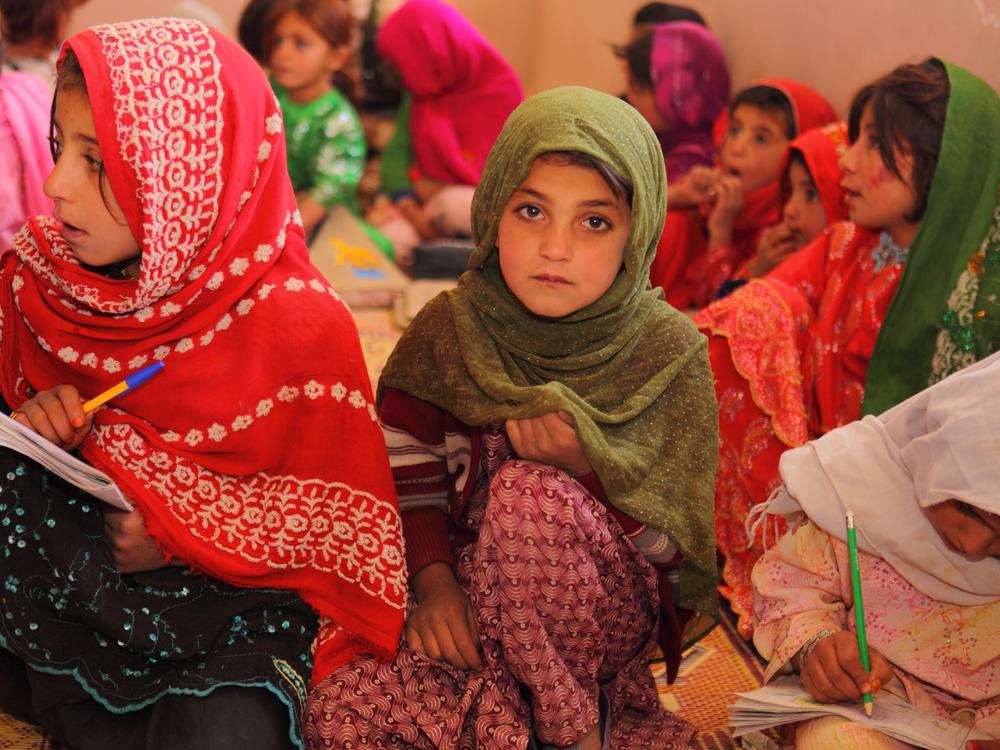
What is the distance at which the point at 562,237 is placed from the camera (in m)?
1.62

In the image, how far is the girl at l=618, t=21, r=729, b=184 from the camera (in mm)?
3635

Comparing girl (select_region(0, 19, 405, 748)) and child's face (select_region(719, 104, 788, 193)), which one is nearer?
girl (select_region(0, 19, 405, 748))

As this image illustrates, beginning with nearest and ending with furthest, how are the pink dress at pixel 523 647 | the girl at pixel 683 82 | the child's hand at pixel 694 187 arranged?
the pink dress at pixel 523 647 → the child's hand at pixel 694 187 → the girl at pixel 683 82

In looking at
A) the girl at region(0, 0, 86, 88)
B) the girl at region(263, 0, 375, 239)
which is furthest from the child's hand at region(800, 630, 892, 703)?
the girl at region(263, 0, 375, 239)

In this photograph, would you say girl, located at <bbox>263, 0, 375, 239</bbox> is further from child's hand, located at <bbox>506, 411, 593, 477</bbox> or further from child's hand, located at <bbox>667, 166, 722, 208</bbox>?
child's hand, located at <bbox>506, 411, 593, 477</bbox>

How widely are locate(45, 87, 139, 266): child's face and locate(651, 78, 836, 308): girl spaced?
68.9 inches

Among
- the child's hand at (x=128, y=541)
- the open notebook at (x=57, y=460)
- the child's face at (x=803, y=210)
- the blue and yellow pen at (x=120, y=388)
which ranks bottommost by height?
the child's hand at (x=128, y=541)

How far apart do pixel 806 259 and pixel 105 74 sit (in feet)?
5.03

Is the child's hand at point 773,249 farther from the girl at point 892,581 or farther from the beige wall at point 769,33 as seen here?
the girl at point 892,581

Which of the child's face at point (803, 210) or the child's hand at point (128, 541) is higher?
the child's face at point (803, 210)

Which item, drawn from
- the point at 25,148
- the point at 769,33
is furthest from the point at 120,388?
the point at 769,33

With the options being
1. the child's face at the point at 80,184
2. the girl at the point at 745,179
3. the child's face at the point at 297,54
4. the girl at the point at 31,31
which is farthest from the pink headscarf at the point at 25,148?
the girl at the point at 745,179

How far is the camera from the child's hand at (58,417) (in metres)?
1.59

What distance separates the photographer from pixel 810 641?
5.34 feet
